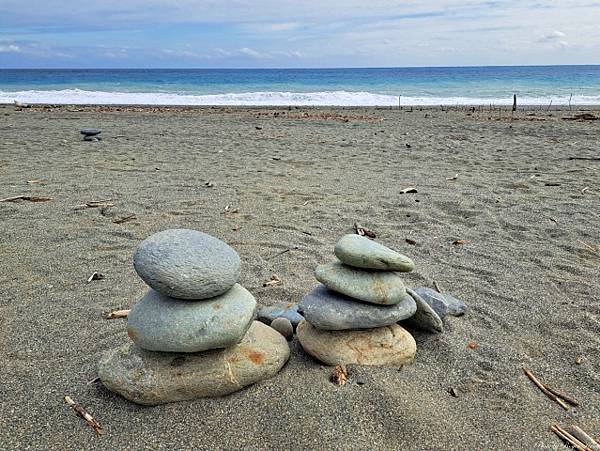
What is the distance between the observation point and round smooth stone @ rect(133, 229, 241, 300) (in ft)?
8.20

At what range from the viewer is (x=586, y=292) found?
3738 millimetres

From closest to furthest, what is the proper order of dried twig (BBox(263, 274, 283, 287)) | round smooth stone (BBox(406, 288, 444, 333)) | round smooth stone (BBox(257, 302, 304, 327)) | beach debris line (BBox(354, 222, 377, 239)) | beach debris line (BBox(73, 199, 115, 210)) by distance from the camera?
round smooth stone (BBox(406, 288, 444, 333)) < round smooth stone (BBox(257, 302, 304, 327)) < dried twig (BBox(263, 274, 283, 287)) < beach debris line (BBox(354, 222, 377, 239)) < beach debris line (BBox(73, 199, 115, 210))

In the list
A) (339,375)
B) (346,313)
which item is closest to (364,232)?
(346,313)

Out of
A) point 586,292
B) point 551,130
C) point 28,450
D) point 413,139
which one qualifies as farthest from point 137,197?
point 551,130

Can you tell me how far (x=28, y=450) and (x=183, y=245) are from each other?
1.15 meters

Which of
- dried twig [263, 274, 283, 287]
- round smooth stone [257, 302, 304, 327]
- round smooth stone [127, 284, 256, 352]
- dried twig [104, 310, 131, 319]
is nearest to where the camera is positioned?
round smooth stone [127, 284, 256, 352]

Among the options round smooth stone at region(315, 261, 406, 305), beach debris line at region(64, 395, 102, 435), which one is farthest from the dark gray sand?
round smooth stone at region(315, 261, 406, 305)

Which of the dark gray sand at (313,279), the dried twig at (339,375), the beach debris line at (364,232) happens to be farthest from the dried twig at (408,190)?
the dried twig at (339,375)

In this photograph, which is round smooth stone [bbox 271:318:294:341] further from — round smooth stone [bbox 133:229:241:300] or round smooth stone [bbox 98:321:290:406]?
round smooth stone [bbox 133:229:241:300]

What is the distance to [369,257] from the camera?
280 centimetres

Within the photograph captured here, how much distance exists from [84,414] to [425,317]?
78.0 inches

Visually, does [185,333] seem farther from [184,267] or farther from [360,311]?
[360,311]

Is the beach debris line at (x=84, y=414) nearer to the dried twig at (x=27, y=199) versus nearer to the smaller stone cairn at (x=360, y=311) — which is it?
the smaller stone cairn at (x=360, y=311)

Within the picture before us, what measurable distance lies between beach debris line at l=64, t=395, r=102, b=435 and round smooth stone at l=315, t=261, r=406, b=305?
135cm
